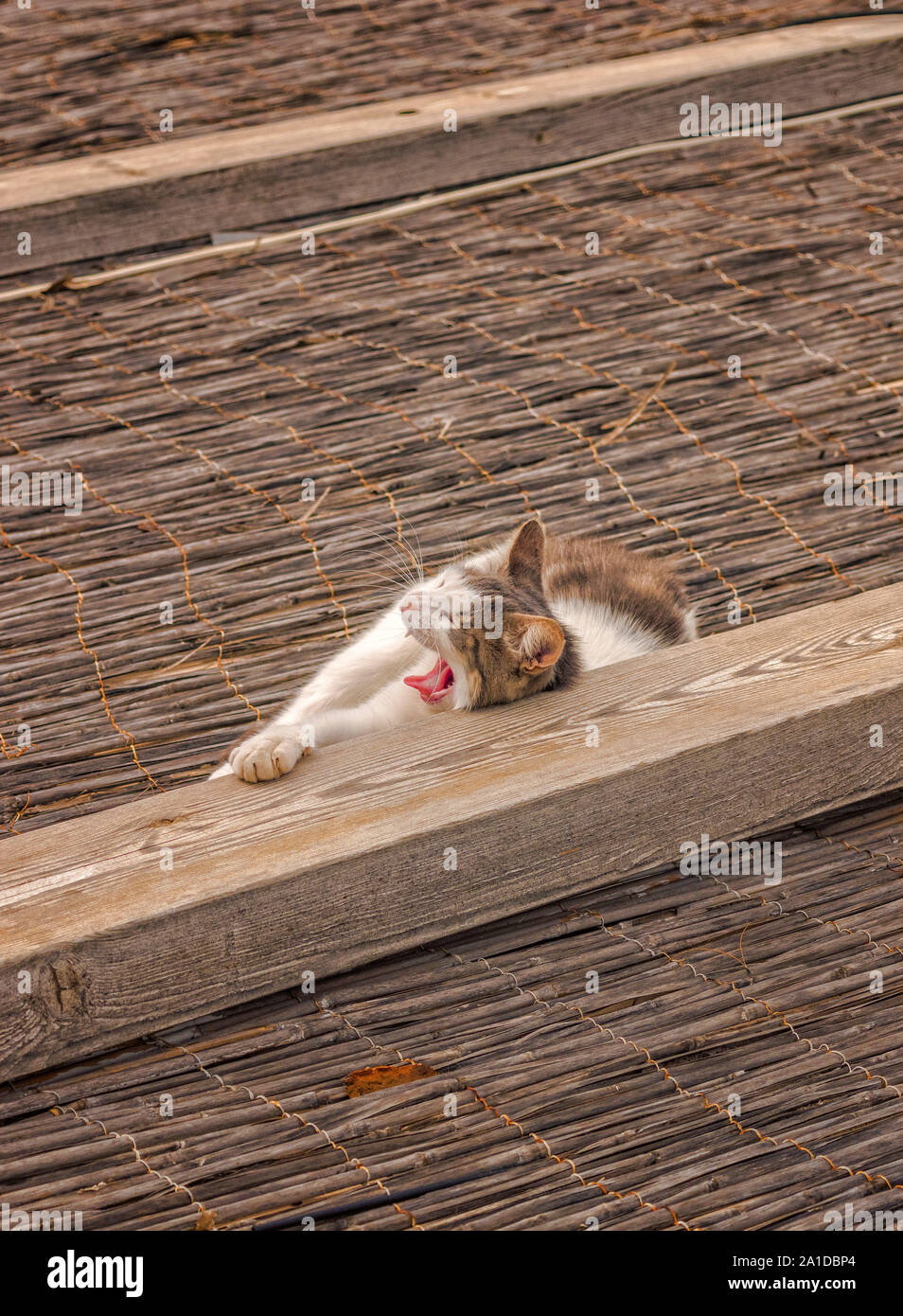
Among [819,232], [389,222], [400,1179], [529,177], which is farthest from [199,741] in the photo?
[819,232]

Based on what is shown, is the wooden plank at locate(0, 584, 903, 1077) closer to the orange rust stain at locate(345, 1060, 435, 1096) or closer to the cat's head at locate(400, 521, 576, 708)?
the cat's head at locate(400, 521, 576, 708)

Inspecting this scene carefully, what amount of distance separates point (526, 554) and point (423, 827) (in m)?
0.79

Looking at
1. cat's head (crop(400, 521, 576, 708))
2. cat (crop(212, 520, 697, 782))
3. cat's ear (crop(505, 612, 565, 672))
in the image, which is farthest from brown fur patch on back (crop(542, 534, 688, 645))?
cat's ear (crop(505, 612, 565, 672))

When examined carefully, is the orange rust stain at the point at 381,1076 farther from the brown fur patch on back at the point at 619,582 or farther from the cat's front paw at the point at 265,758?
the brown fur patch on back at the point at 619,582

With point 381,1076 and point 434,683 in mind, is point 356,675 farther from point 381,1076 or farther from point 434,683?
point 381,1076

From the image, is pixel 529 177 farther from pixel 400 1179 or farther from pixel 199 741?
pixel 400 1179

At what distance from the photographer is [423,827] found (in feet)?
6.26

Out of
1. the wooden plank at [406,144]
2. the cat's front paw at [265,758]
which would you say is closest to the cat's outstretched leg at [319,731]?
the cat's front paw at [265,758]

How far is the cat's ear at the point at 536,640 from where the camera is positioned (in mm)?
2111

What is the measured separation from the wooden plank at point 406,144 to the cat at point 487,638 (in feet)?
5.73

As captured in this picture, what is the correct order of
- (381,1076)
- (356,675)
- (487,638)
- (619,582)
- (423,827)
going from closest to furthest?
(381,1076) → (423,827) → (487,638) → (356,675) → (619,582)

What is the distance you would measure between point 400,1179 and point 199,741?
3.78 feet

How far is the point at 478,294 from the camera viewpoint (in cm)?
381

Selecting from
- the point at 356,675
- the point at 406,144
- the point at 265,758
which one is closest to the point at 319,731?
the point at 356,675
